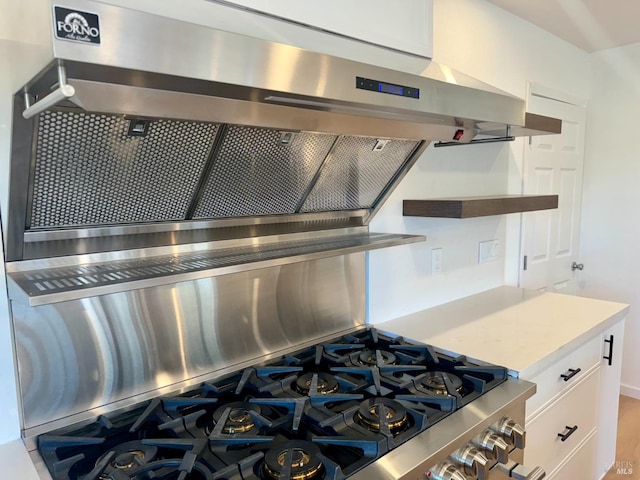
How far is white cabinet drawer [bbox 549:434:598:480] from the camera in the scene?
1.60 meters

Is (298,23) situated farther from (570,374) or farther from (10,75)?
(570,374)

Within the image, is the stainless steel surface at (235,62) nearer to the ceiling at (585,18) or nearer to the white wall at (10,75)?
the white wall at (10,75)

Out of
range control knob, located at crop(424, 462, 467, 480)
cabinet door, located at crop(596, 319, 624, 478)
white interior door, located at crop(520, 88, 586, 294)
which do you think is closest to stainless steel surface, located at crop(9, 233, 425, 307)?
range control knob, located at crop(424, 462, 467, 480)

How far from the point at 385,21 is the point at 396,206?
72 cm

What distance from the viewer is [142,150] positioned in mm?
967

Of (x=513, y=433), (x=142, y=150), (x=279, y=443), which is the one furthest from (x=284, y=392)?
(x=142, y=150)

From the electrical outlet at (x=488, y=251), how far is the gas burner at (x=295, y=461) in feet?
5.16

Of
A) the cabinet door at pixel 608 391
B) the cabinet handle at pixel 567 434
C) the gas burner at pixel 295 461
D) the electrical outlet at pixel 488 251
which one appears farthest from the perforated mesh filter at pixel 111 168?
the cabinet door at pixel 608 391

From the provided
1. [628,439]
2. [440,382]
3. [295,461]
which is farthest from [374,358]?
[628,439]

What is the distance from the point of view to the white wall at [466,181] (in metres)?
1.80

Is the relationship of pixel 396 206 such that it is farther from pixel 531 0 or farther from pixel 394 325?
pixel 531 0

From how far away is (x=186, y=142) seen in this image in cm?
101

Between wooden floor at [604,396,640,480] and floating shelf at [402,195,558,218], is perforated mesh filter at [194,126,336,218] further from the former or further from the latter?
wooden floor at [604,396,640,480]

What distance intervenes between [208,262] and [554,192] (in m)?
2.49
